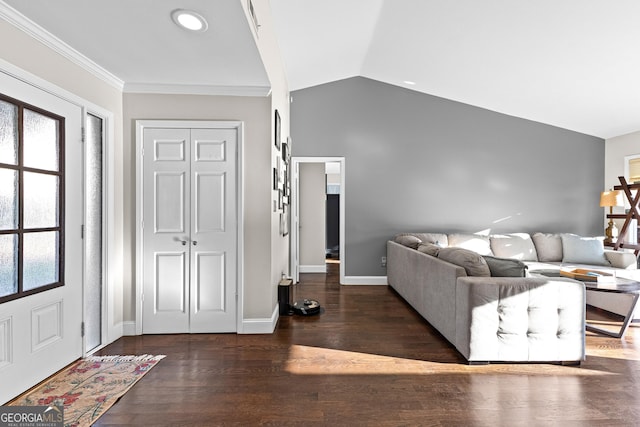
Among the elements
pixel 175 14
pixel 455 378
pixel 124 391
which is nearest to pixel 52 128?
pixel 175 14

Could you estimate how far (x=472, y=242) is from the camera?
511 centimetres

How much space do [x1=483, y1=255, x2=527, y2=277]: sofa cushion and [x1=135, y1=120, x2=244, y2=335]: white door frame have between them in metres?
2.28

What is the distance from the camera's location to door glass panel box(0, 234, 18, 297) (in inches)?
80.5

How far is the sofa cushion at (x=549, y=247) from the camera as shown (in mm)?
5086

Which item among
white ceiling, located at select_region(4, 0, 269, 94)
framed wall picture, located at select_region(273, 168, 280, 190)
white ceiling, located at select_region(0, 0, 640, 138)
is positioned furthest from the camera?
framed wall picture, located at select_region(273, 168, 280, 190)

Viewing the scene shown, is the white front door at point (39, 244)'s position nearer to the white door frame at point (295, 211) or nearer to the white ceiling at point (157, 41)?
the white ceiling at point (157, 41)

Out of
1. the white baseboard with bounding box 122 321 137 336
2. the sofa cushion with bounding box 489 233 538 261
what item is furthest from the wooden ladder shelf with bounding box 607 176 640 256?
the white baseboard with bounding box 122 321 137 336

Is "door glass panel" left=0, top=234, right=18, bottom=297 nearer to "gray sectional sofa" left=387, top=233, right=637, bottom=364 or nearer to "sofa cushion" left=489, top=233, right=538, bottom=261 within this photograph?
"gray sectional sofa" left=387, top=233, right=637, bottom=364

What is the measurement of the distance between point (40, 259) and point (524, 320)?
356 cm

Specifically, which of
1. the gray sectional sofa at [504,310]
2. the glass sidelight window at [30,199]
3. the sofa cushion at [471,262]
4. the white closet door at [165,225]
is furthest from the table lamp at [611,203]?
the glass sidelight window at [30,199]

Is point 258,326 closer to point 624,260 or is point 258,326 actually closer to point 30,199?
point 30,199

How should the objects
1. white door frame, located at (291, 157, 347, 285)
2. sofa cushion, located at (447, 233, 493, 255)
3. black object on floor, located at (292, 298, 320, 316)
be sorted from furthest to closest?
white door frame, located at (291, 157, 347, 285) < sofa cushion, located at (447, 233, 493, 255) < black object on floor, located at (292, 298, 320, 316)

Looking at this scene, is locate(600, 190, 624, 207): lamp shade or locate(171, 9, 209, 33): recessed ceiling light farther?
locate(600, 190, 624, 207): lamp shade

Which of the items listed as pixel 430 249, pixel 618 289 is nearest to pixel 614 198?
pixel 618 289
